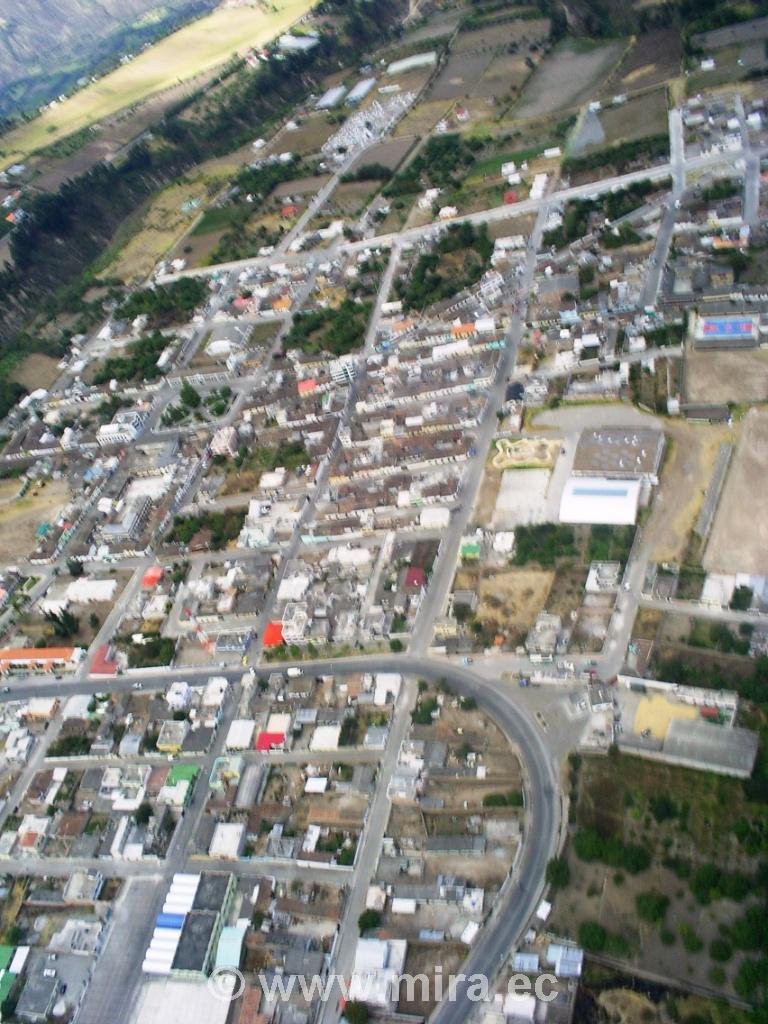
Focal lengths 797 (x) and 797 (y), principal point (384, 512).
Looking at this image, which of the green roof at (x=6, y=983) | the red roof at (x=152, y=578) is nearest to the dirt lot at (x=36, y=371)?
the red roof at (x=152, y=578)

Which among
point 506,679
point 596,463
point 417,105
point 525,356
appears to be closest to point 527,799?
point 506,679

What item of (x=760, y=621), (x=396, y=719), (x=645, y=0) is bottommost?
(x=760, y=621)

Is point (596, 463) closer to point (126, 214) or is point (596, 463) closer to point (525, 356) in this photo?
point (525, 356)

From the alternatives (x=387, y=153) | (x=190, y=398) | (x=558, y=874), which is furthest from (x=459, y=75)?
(x=558, y=874)

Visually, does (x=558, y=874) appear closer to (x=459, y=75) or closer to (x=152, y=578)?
(x=152, y=578)

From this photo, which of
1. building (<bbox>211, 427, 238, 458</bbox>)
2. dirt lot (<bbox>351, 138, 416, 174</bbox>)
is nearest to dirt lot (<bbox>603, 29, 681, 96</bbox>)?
dirt lot (<bbox>351, 138, 416, 174</bbox>)

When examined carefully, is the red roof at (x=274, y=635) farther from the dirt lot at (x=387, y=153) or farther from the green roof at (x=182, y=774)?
the dirt lot at (x=387, y=153)
